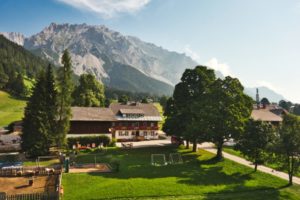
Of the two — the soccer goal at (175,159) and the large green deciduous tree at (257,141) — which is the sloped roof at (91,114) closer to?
the soccer goal at (175,159)

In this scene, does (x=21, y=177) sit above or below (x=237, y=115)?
below

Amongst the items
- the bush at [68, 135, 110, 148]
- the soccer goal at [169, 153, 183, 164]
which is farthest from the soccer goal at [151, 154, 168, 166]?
the bush at [68, 135, 110, 148]

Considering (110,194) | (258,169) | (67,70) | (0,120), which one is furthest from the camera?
(0,120)

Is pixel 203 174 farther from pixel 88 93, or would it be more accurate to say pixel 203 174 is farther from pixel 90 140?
pixel 88 93

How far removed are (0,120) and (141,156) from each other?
66180 mm

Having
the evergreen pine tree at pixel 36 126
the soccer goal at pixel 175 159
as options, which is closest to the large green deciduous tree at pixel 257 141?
the soccer goal at pixel 175 159

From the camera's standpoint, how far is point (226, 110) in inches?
1815

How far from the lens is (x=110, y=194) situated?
31062mm

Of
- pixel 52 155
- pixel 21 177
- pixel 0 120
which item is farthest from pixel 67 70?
pixel 0 120

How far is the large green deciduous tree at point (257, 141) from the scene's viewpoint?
41.7m

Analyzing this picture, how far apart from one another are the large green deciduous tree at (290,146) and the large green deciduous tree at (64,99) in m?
34.1

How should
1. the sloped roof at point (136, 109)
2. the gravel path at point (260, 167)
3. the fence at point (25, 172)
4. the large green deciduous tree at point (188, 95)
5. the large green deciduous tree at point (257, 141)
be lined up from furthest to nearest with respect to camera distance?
the sloped roof at point (136, 109), the large green deciduous tree at point (188, 95), the large green deciduous tree at point (257, 141), the gravel path at point (260, 167), the fence at point (25, 172)

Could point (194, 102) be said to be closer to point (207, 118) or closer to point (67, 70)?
point (207, 118)

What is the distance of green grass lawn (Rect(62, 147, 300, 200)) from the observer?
31891 mm
